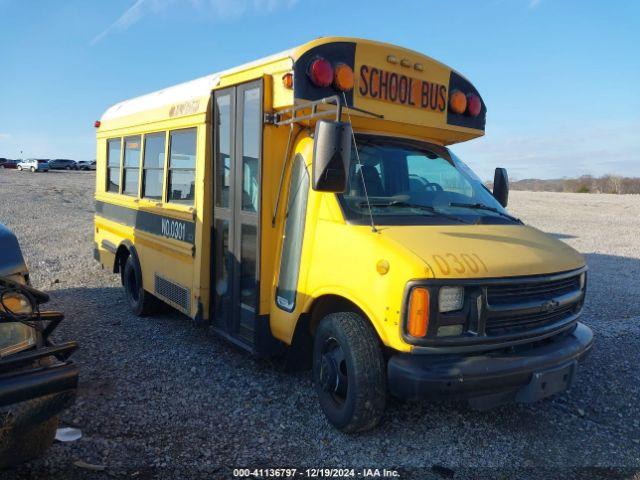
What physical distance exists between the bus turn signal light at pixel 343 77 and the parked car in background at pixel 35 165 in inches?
2087

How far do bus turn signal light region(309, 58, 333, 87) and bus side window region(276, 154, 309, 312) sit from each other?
1.90 ft

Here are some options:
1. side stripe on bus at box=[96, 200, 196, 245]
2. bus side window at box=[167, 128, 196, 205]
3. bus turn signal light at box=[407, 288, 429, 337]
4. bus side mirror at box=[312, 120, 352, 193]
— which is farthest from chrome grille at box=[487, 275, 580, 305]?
bus side window at box=[167, 128, 196, 205]

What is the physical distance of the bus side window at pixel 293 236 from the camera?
4035mm

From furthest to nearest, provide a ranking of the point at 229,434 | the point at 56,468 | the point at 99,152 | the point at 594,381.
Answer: the point at 99,152, the point at 594,381, the point at 229,434, the point at 56,468

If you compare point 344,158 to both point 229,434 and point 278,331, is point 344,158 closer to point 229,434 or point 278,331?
point 278,331

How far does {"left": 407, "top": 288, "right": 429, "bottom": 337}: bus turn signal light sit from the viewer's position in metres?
3.10

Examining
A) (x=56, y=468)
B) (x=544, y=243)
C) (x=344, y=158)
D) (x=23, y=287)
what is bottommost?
(x=56, y=468)

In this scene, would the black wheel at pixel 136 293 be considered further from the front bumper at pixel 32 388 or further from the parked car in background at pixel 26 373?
the front bumper at pixel 32 388

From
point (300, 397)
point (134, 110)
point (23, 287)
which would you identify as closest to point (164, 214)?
point (134, 110)

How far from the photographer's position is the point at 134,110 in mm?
6516

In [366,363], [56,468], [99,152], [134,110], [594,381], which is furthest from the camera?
[99,152]

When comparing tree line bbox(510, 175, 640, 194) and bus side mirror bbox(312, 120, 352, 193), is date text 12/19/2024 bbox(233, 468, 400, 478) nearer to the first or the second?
bus side mirror bbox(312, 120, 352, 193)

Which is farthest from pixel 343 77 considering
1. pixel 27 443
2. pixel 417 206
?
pixel 27 443

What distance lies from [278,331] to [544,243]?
→ 215 cm
